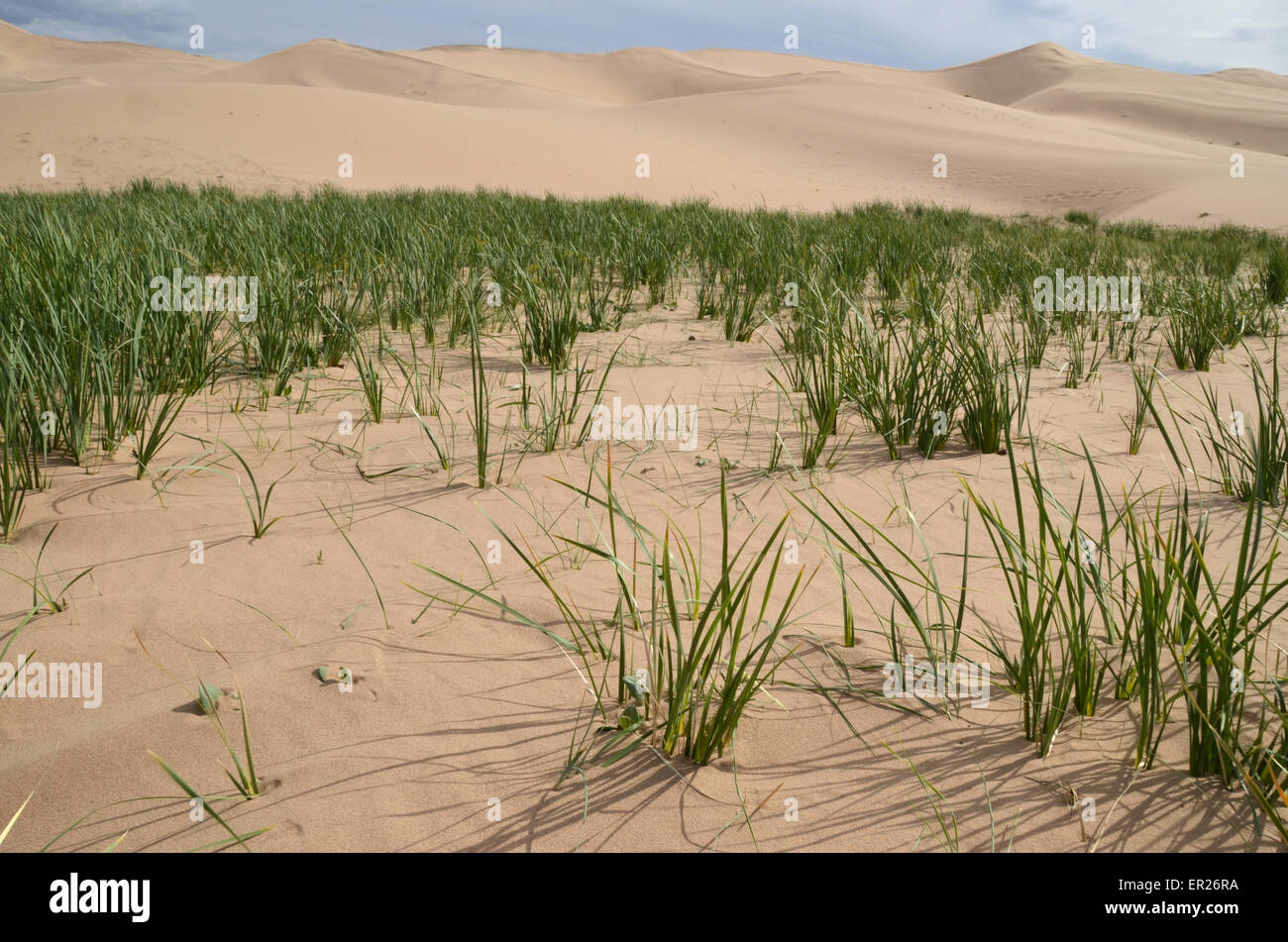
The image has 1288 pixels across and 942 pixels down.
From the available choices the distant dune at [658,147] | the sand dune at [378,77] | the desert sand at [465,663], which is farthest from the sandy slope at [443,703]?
the sand dune at [378,77]

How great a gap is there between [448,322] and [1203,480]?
3.30 metres

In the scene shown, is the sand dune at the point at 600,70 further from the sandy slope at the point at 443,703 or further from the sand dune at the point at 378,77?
the sandy slope at the point at 443,703

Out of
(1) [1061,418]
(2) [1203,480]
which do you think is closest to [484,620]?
(2) [1203,480]

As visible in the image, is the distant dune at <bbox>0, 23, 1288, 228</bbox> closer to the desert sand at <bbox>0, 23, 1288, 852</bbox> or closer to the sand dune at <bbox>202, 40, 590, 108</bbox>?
the sand dune at <bbox>202, 40, 590, 108</bbox>

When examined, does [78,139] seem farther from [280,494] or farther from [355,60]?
[355,60]

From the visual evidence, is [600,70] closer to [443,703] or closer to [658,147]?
[658,147]

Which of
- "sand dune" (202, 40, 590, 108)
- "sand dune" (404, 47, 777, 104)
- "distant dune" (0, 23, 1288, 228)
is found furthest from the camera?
"sand dune" (404, 47, 777, 104)

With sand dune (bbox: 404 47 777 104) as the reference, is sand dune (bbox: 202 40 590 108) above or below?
below

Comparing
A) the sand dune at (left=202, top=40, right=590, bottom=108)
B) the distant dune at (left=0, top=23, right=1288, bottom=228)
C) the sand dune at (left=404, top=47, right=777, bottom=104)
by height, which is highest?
the sand dune at (left=404, top=47, right=777, bottom=104)

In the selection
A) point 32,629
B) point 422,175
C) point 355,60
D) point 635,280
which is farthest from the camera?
point 355,60

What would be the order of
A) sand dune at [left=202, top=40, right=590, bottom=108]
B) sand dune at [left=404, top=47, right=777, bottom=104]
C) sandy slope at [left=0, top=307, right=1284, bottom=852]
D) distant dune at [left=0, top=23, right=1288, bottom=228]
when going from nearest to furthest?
sandy slope at [left=0, top=307, right=1284, bottom=852], distant dune at [left=0, top=23, right=1288, bottom=228], sand dune at [left=202, top=40, right=590, bottom=108], sand dune at [left=404, top=47, right=777, bottom=104]

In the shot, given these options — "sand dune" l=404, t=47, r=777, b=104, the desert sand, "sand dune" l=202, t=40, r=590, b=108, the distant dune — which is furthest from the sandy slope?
"sand dune" l=404, t=47, r=777, b=104

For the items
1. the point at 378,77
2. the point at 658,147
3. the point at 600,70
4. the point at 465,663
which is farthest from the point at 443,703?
the point at 600,70

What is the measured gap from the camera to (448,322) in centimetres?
415
